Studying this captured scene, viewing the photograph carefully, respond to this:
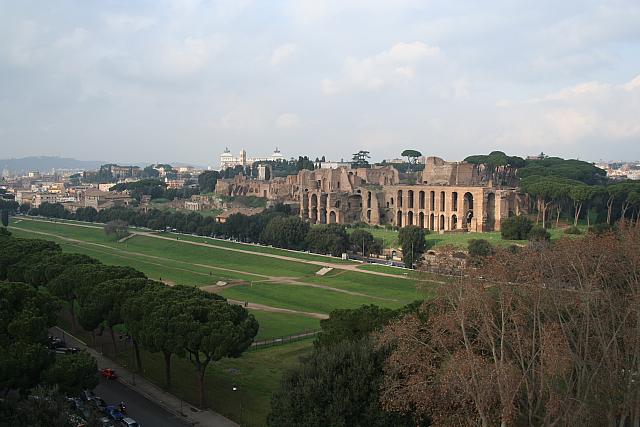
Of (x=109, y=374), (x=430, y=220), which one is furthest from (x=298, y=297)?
(x=430, y=220)

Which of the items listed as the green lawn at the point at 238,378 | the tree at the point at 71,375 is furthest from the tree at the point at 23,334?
the green lawn at the point at 238,378

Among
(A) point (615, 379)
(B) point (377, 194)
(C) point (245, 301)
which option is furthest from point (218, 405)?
(B) point (377, 194)

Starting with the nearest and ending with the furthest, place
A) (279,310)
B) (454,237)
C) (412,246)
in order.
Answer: (279,310)
(412,246)
(454,237)

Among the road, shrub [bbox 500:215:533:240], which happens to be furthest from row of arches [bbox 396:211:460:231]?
the road

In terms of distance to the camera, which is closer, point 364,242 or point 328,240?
point 328,240

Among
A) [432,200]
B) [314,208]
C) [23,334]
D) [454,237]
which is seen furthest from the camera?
[314,208]

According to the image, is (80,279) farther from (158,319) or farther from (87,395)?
(87,395)

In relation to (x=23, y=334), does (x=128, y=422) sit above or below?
below

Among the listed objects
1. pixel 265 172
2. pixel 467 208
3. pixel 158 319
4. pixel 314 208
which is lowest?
pixel 158 319
